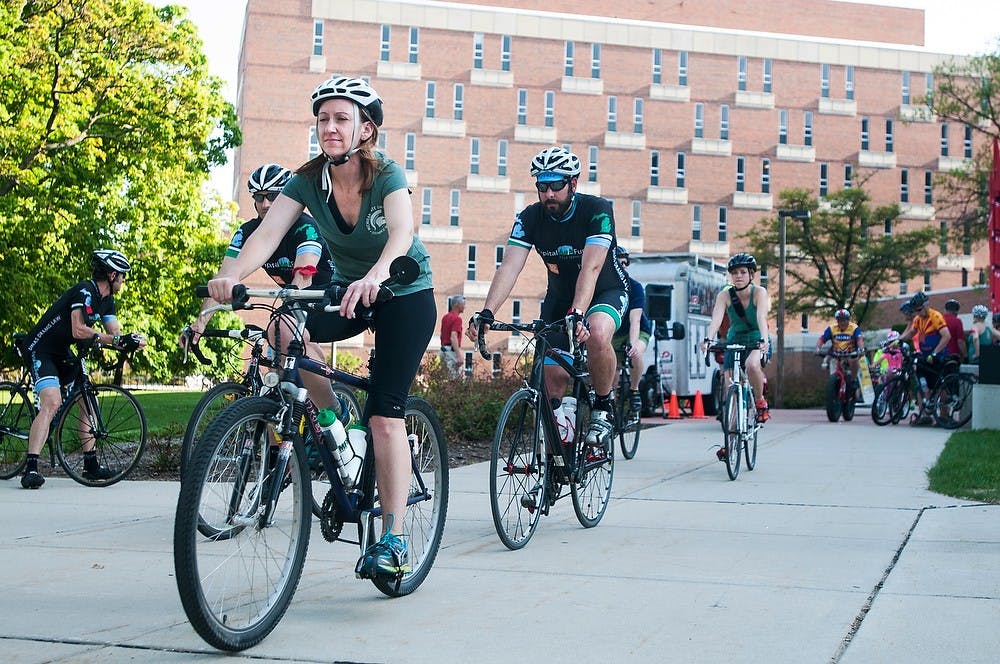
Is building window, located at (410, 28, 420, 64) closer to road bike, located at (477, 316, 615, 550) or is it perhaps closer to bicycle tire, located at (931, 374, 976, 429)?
bicycle tire, located at (931, 374, 976, 429)

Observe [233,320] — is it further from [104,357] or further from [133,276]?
[104,357]

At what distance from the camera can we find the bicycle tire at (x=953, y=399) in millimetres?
18312

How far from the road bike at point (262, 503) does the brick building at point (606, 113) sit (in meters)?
69.5

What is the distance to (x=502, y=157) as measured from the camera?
7756 centimetres

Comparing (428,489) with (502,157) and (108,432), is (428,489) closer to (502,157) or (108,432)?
(108,432)

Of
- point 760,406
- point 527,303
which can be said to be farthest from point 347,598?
point 527,303

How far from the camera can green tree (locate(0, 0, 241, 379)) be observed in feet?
90.3

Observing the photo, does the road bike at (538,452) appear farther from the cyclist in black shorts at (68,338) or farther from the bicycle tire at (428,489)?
the cyclist in black shorts at (68,338)

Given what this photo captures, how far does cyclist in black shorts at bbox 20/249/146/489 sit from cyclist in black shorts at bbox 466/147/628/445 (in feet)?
11.5

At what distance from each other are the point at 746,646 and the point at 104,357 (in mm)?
7447

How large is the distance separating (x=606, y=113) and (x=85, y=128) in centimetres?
5243

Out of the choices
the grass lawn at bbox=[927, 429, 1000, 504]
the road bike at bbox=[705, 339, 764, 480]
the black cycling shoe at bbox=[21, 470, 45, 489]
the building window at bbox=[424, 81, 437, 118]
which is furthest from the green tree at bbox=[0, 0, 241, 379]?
the building window at bbox=[424, 81, 437, 118]

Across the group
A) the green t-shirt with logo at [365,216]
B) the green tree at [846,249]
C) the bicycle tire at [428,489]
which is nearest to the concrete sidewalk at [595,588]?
the bicycle tire at [428,489]

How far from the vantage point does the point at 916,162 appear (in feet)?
274
